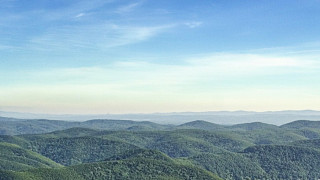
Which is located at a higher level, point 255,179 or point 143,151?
point 143,151

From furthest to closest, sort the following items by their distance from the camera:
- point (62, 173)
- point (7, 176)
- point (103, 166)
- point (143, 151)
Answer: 1. point (143, 151)
2. point (103, 166)
3. point (62, 173)
4. point (7, 176)

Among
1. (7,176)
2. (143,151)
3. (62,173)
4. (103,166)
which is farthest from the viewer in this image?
(143,151)

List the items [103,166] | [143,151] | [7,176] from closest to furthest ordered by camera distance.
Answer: [7,176] < [103,166] < [143,151]

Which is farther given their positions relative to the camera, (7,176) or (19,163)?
(19,163)

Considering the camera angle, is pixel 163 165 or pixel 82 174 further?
pixel 163 165

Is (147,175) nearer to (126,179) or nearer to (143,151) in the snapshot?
(126,179)

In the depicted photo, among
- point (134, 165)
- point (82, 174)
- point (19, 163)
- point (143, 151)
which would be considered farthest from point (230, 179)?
point (19, 163)

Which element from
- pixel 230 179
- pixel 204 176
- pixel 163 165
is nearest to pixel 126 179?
pixel 163 165

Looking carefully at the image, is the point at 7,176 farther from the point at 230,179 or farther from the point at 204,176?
the point at 230,179

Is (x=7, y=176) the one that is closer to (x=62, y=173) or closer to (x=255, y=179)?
(x=62, y=173)
